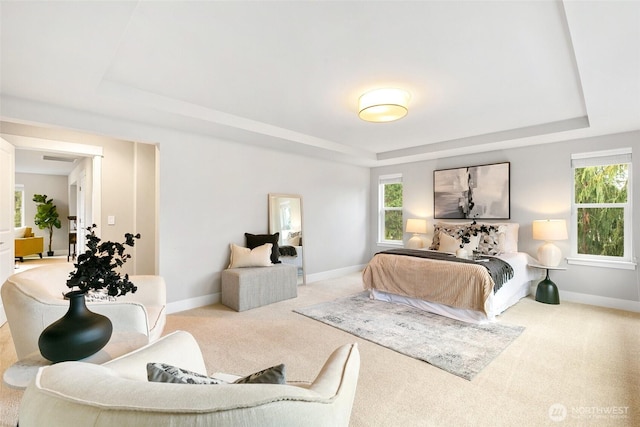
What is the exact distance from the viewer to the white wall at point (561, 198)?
12.5 ft

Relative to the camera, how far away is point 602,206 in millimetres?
4070

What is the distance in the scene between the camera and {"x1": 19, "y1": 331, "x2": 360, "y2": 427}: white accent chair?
56cm

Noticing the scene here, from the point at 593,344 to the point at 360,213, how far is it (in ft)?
13.9

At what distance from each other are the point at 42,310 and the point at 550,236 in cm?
515

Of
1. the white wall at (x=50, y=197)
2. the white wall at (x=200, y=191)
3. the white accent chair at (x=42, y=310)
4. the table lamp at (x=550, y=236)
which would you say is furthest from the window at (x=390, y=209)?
the white wall at (x=50, y=197)

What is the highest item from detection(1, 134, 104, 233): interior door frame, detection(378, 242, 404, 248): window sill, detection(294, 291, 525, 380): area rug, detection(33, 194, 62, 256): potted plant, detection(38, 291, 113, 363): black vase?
detection(1, 134, 104, 233): interior door frame

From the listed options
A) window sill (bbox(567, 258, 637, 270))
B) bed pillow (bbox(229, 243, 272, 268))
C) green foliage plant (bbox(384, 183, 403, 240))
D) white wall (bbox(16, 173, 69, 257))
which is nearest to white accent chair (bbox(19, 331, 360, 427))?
bed pillow (bbox(229, 243, 272, 268))

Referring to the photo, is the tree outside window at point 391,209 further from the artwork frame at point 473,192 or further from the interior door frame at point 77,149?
the interior door frame at point 77,149

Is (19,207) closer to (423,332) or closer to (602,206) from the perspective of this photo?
(423,332)

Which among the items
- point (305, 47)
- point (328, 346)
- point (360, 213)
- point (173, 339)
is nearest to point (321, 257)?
point (360, 213)

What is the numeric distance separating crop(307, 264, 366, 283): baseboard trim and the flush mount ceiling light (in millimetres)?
3257

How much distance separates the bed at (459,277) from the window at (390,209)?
150 centimetres

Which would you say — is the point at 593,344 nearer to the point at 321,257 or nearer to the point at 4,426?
the point at 321,257

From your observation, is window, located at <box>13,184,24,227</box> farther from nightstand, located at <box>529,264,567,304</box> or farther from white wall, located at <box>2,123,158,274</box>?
nightstand, located at <box>529,264,567,304</box>
